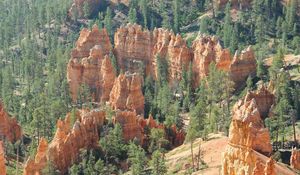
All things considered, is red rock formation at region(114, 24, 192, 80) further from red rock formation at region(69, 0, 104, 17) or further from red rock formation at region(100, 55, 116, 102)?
red rock formation at region(69, 0, 104, 17)

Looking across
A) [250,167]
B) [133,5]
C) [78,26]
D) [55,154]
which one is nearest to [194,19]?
[133,5]

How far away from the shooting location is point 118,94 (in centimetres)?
10012

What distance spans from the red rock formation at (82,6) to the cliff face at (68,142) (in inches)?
2897

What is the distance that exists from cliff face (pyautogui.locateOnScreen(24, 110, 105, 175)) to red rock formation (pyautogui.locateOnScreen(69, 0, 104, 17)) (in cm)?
7359

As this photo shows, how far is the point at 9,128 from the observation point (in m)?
95.6

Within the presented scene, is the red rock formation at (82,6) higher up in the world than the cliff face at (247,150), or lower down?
higher up

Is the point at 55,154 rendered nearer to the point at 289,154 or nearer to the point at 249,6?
the point at 289,154

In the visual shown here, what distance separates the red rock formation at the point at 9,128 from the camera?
310ft

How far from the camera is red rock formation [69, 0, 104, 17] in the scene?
15859 cm

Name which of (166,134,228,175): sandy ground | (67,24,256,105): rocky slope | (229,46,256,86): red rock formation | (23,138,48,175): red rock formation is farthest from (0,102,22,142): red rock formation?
(229,46,256,86): red rock formation

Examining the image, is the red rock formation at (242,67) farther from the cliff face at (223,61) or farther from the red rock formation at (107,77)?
the red rock formation at (107,77)

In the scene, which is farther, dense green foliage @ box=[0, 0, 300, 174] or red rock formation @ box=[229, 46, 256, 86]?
red rock formation @ box=[229, 46, 256, 86]

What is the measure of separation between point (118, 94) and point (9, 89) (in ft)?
91.8

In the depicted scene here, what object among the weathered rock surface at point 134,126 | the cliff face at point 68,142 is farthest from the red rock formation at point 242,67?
the cliff face at point 68,142
